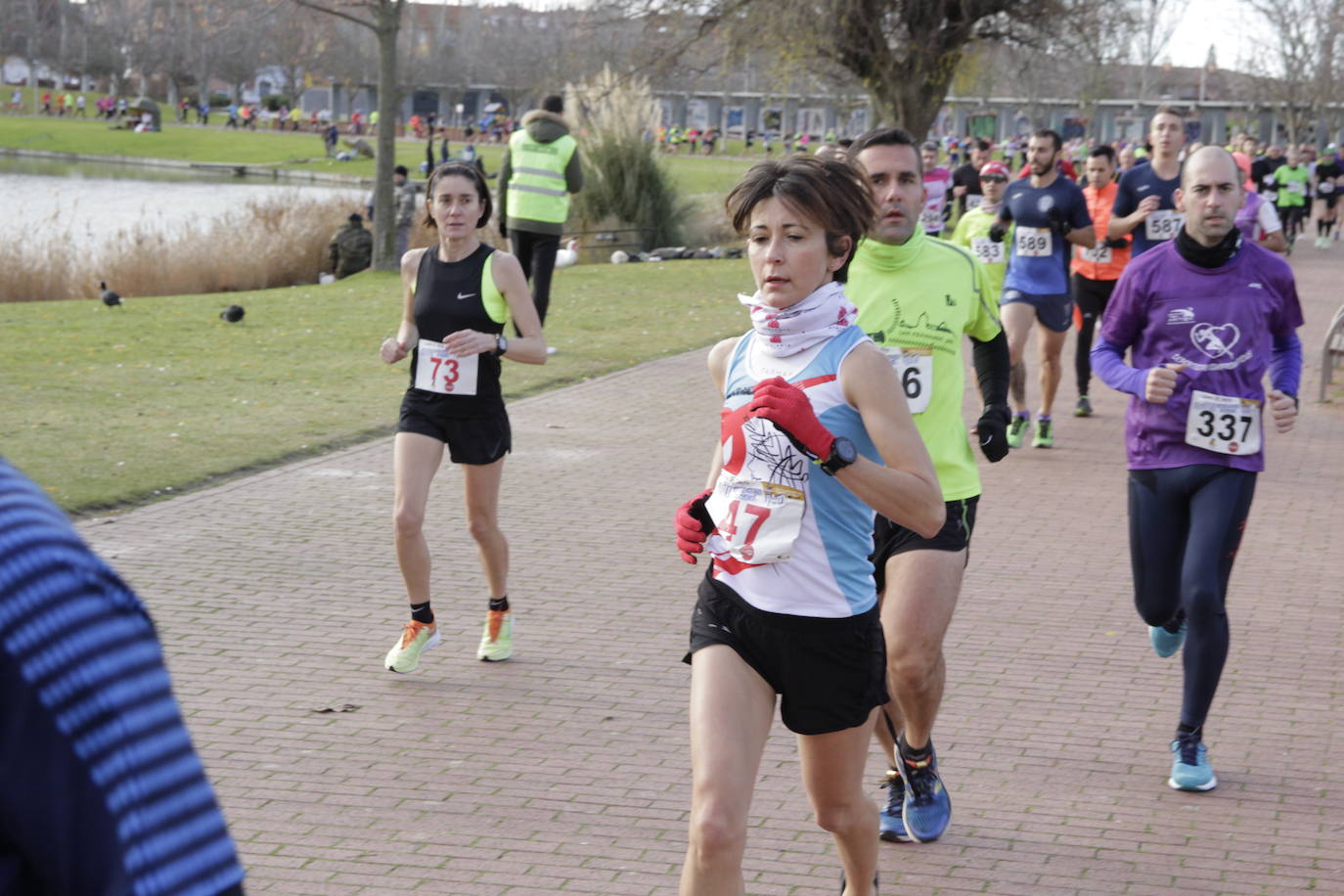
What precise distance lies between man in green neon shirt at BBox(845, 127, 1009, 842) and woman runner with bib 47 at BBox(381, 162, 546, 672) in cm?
168

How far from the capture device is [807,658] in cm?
345

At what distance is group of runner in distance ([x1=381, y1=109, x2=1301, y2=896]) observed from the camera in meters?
3.45

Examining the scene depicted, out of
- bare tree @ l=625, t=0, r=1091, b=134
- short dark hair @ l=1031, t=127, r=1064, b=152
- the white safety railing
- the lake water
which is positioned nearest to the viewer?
short dark hair @ l=1031, t=127, r=1064, b=152

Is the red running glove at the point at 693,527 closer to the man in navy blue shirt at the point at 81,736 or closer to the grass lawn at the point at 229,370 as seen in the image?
the man in navy blue shirt at the point at 81,736

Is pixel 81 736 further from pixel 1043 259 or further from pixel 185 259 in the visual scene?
pixel 185 259

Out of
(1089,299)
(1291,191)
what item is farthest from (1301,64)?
(1089,299)

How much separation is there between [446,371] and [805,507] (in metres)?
2.93

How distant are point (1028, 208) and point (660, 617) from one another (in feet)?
17.1

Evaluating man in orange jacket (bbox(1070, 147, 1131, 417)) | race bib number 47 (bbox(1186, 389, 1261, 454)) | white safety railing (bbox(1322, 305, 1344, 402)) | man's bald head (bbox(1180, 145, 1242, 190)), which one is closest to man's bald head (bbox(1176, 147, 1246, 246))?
man's bald head (bbox(1180, 145, 1242, 190))

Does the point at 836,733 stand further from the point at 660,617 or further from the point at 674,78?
the point at 674,78

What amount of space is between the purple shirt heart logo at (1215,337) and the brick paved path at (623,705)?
4.53 ft

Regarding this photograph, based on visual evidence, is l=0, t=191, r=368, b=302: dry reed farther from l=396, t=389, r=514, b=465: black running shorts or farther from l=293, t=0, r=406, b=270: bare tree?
l=396, t=389, r=514, b=465: black running shorts

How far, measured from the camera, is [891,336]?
4.88m

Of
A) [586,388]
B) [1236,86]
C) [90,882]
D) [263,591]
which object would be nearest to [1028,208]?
[586,388]
